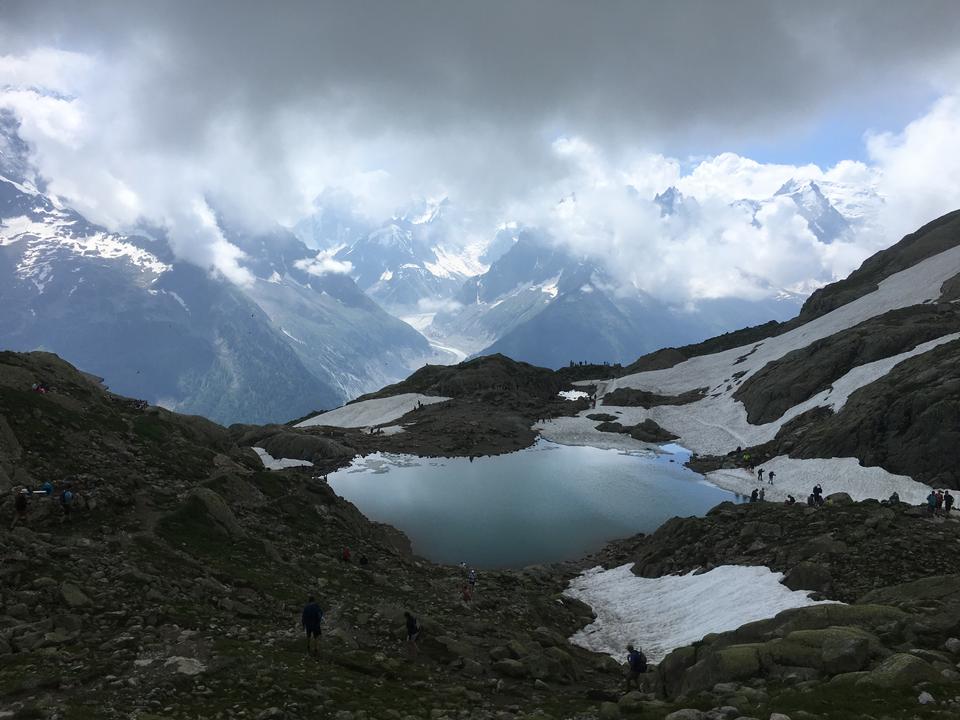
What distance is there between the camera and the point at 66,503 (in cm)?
2514

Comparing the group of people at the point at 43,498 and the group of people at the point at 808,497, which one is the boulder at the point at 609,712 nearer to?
the group of people at the point at 43,498

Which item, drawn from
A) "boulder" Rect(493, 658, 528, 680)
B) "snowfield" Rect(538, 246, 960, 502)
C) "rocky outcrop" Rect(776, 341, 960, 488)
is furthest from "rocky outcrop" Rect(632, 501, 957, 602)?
"snowfield" Rect(538, 246, 960, 502)

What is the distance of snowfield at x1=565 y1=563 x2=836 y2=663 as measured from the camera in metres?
32.0

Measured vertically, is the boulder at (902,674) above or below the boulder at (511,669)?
above

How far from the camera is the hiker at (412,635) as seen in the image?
77.8 ft

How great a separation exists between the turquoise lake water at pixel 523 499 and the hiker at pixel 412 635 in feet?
101

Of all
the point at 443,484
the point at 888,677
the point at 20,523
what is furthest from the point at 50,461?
the point at 443,484

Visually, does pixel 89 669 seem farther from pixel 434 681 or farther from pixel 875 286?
pixel 875 286

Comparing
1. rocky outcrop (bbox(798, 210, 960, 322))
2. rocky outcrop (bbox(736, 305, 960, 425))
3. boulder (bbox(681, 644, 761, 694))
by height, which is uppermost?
rocky outcrop (bbox(798, 210, 960, 322))

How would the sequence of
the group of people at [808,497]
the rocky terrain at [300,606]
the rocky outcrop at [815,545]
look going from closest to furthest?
the rocky terrain at [300,606]
the rocky outcrop at [815,545]
the group of people at [808,497]

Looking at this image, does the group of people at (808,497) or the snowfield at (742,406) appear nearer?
the group of people at (808,497)

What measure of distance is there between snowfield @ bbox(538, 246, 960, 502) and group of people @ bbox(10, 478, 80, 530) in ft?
235

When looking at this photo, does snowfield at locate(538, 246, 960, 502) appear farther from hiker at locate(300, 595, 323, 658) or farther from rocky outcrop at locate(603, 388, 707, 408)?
hiker at locate(300, 595, 323, 658)

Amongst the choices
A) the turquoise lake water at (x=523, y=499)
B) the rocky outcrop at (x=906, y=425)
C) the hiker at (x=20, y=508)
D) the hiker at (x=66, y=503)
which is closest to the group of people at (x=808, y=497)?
the turquoise lake water at (x=523, y=499)
